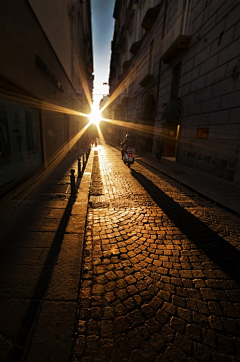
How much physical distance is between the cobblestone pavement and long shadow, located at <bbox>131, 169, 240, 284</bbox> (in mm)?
18

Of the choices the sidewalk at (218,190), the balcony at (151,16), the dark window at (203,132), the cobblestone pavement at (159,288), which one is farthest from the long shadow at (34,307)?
the balcony at (151,16)

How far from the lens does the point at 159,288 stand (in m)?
2.20

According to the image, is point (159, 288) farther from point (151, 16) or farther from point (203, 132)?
point (151, 16)

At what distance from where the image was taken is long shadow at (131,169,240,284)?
266 centimetres

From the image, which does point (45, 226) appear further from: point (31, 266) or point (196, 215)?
point (196, 215)

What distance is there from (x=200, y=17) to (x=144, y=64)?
Result: 1144 centimetres

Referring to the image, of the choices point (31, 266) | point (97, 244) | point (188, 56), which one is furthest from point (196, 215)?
point (188, 56)

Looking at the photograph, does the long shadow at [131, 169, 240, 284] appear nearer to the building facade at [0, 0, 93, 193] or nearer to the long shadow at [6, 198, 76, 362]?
the long shadow at [6, 198, 76, 362]

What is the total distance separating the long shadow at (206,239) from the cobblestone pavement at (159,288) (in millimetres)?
18

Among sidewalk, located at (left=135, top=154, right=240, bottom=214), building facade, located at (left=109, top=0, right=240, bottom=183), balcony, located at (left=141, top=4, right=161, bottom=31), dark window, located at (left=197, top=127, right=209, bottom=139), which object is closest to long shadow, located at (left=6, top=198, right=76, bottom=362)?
sidewalk, located at (left=135, top=154, right=240, bottom=214)

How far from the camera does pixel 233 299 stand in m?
2.08

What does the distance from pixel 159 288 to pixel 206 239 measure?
66.0 inches

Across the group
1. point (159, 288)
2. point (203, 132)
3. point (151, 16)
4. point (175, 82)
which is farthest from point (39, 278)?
point (151, 16)

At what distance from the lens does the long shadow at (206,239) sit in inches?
105
